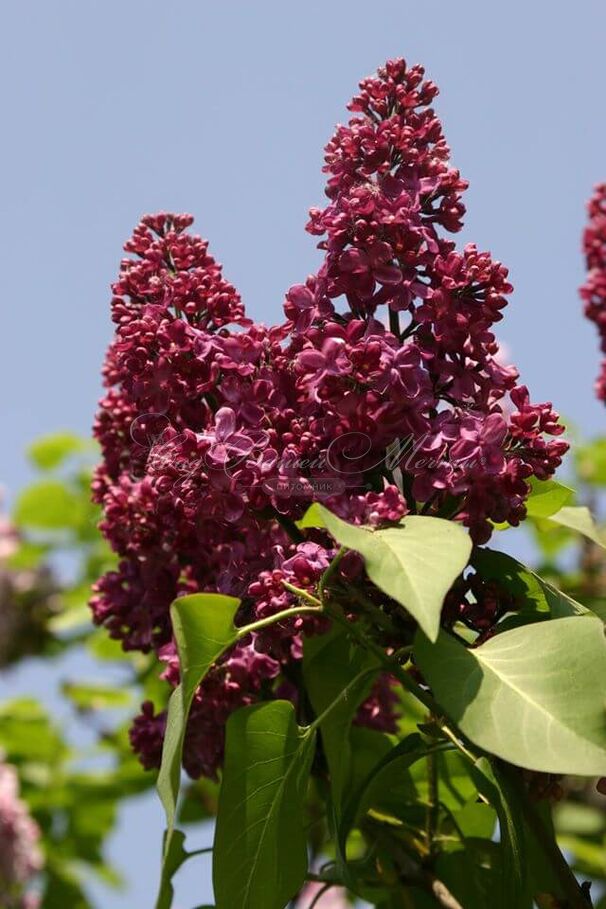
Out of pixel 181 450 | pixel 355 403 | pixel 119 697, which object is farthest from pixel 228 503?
pixel 119 697

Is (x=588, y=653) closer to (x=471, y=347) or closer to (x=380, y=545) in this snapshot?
(x=380, y=545)

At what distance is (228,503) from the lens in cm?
191

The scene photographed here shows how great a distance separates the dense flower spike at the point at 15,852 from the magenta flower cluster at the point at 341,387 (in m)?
3.42

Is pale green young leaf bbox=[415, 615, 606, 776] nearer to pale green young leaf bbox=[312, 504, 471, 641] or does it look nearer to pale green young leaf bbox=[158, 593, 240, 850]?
pale green young leaf bbox=[312, 504, 471, 641]

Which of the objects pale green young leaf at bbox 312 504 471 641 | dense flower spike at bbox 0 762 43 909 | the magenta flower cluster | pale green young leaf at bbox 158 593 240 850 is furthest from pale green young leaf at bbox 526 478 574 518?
dense flower spike at bbox 0 762 43 909

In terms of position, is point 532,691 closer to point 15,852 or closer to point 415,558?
point 415,558

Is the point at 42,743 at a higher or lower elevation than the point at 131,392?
lower

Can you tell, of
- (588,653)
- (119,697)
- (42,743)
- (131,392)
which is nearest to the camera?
(588,653)

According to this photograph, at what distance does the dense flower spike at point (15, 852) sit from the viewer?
519 centimetres

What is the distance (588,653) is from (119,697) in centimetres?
430

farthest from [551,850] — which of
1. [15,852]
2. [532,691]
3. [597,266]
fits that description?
[15,852]

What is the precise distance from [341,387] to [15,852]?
4022 millimetres

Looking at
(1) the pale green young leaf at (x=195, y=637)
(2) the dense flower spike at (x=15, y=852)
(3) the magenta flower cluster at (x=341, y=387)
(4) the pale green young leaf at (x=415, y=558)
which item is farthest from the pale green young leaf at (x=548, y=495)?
(2) the dense flower spike at (x=15, y=852)

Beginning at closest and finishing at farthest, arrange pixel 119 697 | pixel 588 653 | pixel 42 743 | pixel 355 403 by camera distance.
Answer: pixel 588 653, pixel 355 403, pixel 119 697, pixel 42 743
